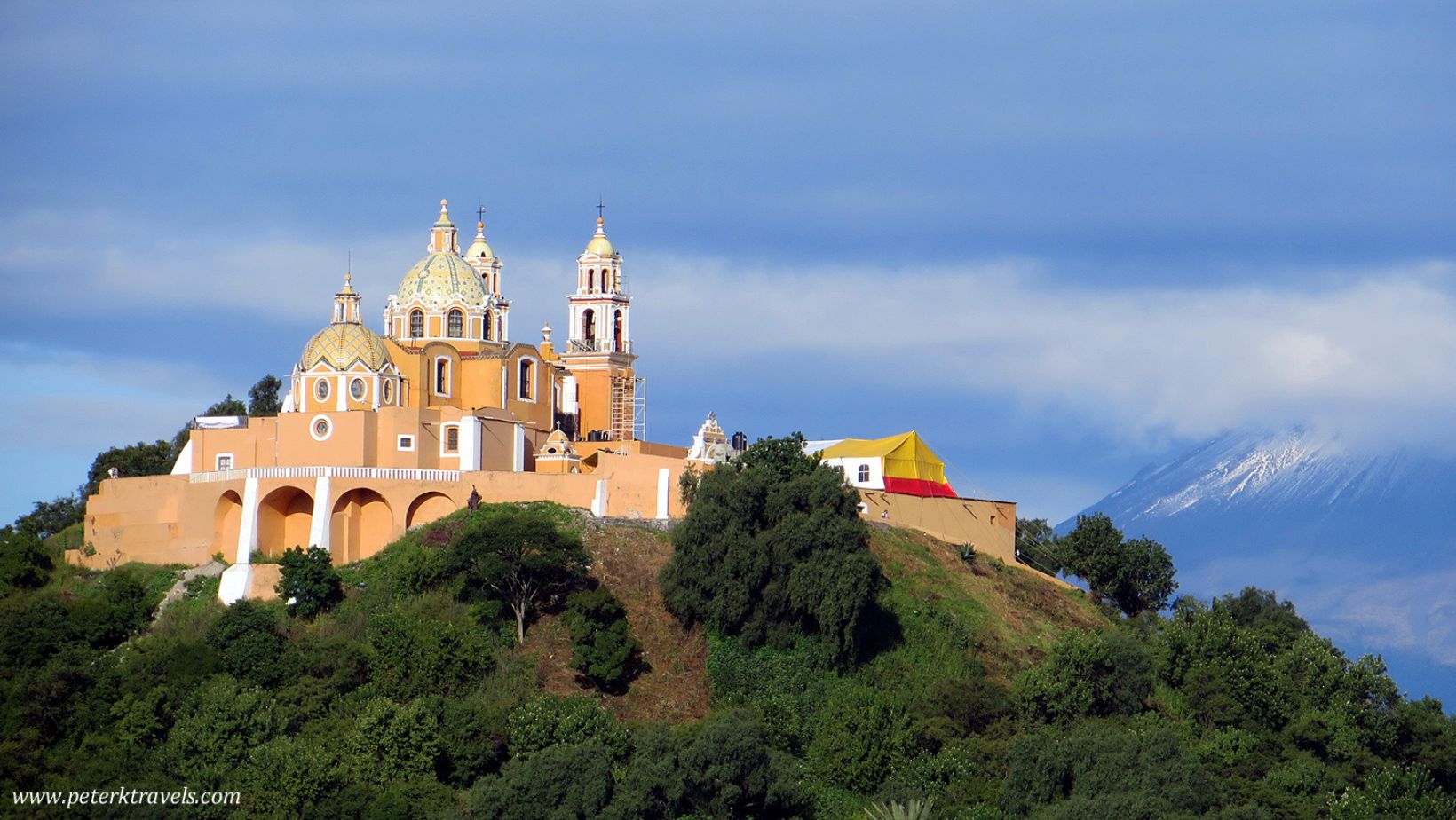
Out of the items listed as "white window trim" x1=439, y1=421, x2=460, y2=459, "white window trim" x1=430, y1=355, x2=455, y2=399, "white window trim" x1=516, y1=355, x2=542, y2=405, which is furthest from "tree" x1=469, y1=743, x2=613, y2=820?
"white window trim" x1=516, y1=355, x2=542, y2=405

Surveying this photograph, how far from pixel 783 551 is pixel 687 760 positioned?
8.04 meters

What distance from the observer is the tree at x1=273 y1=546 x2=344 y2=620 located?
5919 centimetres

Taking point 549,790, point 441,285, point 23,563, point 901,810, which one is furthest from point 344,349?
point 901,810

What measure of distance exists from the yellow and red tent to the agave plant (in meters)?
16.9

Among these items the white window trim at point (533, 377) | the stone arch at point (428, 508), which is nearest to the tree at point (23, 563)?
the stone arch at point (428, 508)

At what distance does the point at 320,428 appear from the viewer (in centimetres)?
6309

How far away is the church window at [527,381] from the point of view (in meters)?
70.0

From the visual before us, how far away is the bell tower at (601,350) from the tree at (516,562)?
47.0ft

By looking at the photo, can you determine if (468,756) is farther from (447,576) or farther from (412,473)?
(412,473)

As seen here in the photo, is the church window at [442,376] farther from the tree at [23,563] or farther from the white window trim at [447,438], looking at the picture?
the tree at [23,563]

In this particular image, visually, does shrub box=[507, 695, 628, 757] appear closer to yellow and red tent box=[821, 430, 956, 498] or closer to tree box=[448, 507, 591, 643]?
tree box=[448, 507, 591, 643]

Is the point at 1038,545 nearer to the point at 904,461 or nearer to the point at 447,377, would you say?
the point at 904,461

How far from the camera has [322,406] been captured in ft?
211

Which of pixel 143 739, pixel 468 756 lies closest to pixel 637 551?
pixel 468 756
